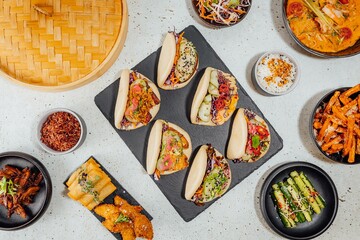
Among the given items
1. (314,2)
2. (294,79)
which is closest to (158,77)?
(294,79)

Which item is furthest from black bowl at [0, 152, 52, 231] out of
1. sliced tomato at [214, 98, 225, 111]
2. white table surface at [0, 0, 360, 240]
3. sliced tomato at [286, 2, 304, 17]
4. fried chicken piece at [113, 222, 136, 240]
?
sliced tomato at [286, 2, 304, 17]

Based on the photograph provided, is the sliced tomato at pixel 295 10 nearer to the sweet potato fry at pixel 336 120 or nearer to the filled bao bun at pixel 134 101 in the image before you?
the sweet potato fry at pixel 336 120

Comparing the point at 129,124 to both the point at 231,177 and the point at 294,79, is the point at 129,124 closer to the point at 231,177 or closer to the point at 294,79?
the point at 231,177

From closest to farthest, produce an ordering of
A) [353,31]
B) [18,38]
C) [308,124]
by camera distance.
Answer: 1. [18,38]
2. [353,31]
3. [308,124]

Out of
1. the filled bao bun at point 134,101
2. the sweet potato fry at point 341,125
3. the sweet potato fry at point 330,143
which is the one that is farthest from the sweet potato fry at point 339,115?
the filled bao bun at point 134,101

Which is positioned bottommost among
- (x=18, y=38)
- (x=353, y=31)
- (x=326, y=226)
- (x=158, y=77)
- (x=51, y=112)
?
(x=326, y=226)

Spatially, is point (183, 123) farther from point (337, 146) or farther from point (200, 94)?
point (337, 146)
